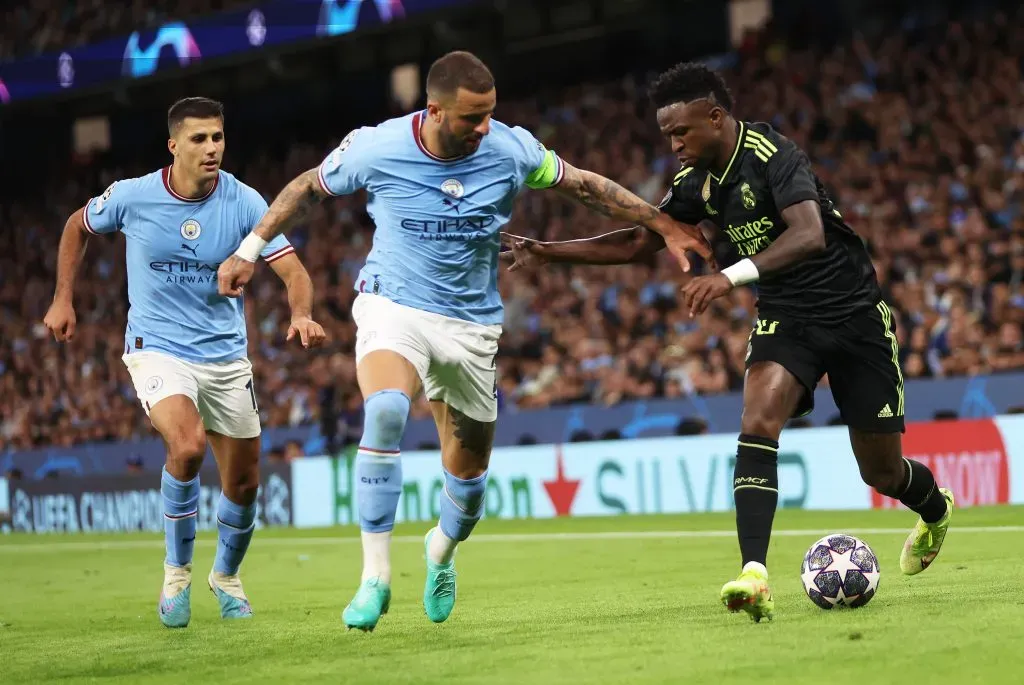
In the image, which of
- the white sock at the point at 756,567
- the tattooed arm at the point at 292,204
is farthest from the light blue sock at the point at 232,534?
the white sock at the point at 756,567

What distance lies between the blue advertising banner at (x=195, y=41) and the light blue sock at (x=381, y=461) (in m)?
18.1

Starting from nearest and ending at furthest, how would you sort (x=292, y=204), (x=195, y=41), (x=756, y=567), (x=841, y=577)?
(x=756, y=567), (x=841, y=577), (x=292, y=204), (x=195, y=41)

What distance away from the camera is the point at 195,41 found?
26219mm

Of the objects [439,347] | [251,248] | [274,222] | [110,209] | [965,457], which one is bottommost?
[965,457]

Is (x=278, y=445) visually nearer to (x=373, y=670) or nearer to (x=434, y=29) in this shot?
(x=434, y=29)

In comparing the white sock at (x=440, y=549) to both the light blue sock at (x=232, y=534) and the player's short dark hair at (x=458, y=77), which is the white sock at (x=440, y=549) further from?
the player's short dark hair at (x=458, y=77)

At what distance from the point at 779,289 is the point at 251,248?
2402 millimetres

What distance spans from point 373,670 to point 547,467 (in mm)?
12920

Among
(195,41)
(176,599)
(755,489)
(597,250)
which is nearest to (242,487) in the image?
(176,599)

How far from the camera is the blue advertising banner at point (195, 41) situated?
951 inches

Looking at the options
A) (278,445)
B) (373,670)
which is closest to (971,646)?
(373,670)

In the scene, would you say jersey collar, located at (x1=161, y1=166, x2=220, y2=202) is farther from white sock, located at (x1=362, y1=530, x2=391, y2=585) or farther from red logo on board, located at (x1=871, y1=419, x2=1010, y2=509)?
red logo on board, located at (x1=871, y1=419, x2=1010, y2=509)

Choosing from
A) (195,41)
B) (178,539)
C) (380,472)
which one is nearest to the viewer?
(380,472)

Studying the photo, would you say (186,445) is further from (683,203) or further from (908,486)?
(908,486)
